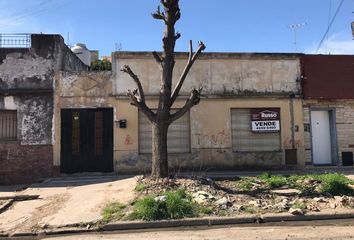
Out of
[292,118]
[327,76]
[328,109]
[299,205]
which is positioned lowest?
[299,205]

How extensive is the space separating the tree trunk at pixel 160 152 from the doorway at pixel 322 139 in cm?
906

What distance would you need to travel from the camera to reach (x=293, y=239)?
8.32 metres

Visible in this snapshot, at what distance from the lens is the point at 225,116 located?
18.7 meters

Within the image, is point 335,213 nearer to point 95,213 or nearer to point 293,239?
point 293,239

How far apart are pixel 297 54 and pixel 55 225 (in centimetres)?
1327

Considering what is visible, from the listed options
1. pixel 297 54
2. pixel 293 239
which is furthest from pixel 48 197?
pixel 297 54

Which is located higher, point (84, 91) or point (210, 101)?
point (84, 91)

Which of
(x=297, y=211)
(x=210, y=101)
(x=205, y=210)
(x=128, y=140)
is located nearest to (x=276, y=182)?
(x=297, y=211)

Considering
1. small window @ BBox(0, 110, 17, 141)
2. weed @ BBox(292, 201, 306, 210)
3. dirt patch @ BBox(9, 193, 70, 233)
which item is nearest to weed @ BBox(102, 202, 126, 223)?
dirt patch @ BBox(9, 193, 70, 233)

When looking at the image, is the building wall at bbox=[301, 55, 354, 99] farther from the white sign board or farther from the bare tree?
the bare tree

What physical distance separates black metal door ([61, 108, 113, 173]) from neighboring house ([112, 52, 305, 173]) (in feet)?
1.41

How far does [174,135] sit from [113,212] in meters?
8.01

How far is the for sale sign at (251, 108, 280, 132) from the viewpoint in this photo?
18938 mm

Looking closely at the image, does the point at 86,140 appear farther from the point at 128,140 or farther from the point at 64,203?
the point at 64,203
